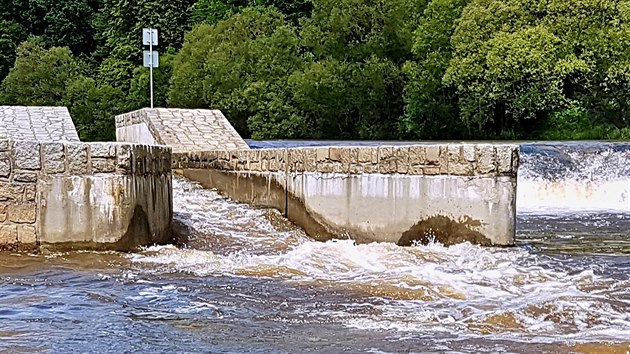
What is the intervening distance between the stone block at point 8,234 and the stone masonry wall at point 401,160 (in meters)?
3.45

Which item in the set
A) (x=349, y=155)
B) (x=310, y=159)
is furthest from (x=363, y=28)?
(x=349, y=155)

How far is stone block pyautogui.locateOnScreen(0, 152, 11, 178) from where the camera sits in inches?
283

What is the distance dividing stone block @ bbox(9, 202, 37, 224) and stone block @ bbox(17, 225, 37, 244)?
6 cm

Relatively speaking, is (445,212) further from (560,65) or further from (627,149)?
(560,65)

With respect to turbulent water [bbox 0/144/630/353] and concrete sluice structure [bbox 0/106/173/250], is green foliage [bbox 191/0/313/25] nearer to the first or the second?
turbulent water [bbox 0/144/630/353]

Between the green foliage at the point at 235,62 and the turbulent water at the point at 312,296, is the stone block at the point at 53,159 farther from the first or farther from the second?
the green foliage at the point at 235,62

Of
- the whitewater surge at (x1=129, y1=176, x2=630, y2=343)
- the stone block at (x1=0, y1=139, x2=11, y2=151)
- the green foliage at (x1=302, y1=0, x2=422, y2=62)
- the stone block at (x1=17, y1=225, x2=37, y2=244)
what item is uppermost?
the green foliage at (x1=302, y1=0, x2=422, y2=62)

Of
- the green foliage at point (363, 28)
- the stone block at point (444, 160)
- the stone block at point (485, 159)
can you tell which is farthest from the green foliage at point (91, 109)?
the stone block at point (485, 159)

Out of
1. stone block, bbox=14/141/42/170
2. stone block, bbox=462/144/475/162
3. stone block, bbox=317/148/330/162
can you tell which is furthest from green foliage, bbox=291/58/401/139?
stone block, bbox=14/141/42/170

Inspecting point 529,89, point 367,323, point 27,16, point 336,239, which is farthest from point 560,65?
point 27,16

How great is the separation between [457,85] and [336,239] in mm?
17297

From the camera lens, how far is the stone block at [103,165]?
24.2ft

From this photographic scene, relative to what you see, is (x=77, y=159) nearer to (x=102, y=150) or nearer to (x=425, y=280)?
(x=102, y=150)

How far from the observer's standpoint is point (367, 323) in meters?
4.91
